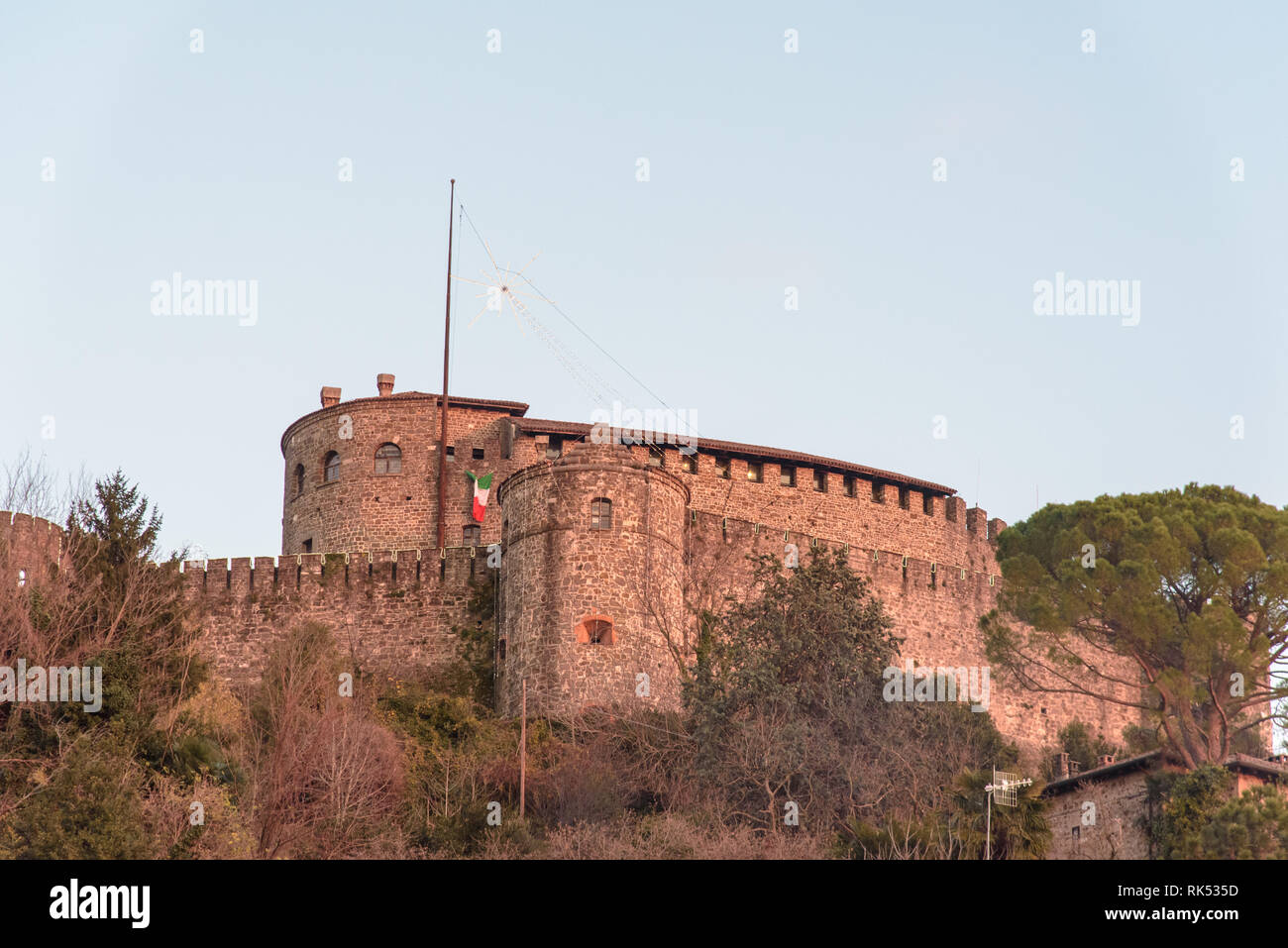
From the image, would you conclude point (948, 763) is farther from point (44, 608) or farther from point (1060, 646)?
point (44, 608)

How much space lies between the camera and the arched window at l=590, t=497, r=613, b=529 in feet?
120

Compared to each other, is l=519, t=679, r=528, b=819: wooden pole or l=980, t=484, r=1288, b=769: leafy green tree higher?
l=980, t=484, r=1288, b=769: leafy green tree

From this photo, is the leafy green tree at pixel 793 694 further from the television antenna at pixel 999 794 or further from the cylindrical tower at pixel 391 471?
the cylindrical tower at pixel 391 471

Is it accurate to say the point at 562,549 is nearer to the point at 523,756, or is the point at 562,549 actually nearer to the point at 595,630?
the point at 595,630

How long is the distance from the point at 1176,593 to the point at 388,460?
70.6ft

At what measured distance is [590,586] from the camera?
118 feet

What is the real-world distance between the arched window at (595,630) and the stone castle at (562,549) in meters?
0.04

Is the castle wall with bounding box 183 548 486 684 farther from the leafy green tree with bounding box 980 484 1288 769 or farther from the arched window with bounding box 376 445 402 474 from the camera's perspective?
the leafy green tree with bounding box 980 484 1288 769

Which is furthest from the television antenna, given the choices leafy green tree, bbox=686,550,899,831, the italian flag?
the italian flag

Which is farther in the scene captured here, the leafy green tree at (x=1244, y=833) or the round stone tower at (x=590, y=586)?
the round stone tower at (x=590, y=586)

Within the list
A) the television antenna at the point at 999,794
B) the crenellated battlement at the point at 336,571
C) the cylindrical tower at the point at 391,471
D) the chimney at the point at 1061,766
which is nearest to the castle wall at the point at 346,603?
the crenellated battlement at the point at 336,571

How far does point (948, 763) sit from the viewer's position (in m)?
33.6

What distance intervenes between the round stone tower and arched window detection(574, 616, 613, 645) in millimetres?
21

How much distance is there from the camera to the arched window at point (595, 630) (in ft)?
117
